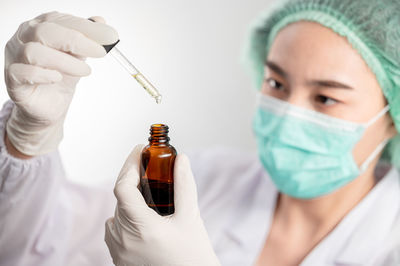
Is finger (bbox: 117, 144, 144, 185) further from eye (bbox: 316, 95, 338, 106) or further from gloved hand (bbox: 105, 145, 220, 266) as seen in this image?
eye (bbox: 316, 95, 338, 106)

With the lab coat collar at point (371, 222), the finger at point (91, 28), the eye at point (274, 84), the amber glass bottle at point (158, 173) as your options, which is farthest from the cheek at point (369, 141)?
the finger at point (91, 28)

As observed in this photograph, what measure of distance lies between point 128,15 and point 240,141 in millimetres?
1058

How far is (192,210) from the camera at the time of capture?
0.91 meters

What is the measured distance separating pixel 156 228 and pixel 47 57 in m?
0.41

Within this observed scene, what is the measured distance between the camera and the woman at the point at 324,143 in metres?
1.30

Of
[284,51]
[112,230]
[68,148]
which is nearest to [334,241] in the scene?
[284,51]

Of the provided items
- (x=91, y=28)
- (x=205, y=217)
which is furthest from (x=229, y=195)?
(x=91, y=28)

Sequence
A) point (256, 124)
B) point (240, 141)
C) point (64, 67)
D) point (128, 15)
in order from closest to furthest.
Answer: point (64, 67) → point (128, 15) → point (256, 124) → point (240, 141)

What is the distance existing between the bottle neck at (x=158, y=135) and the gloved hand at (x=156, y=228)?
6 centimetres

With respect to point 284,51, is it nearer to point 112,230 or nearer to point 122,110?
point 122,110

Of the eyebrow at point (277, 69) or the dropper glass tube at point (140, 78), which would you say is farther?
the eyebrow at point (277, 69)

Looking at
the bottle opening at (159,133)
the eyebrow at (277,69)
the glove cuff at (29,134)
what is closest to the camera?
the bottle opening at (159,133)

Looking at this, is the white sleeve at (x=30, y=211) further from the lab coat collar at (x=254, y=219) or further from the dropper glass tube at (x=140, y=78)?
the lab coat collar at (x=254, y=219)

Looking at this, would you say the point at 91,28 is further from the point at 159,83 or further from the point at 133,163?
the point at 159,83
